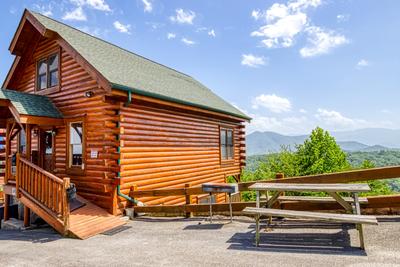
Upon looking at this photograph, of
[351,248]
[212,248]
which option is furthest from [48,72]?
[351,248]

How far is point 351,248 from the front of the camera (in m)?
5.02

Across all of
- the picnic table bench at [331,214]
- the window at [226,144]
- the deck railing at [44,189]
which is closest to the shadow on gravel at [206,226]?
the picnic table bench at [331,214]

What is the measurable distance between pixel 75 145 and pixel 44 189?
2221 millimetres

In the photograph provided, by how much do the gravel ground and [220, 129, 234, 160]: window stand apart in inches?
332

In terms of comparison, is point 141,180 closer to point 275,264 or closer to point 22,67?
point 275,264

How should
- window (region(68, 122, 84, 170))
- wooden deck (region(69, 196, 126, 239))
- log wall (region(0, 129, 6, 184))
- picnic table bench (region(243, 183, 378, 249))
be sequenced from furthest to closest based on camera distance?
log wall (region(0, 129, 6, 184))
window (region(68, 122, 84, 170))
wooden deck (region(69, 196, 126, 239))
picnic table bench (region(243, 183, 378, 249))

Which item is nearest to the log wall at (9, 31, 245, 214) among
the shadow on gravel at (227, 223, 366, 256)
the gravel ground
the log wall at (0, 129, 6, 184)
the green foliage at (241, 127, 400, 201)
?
the log wall at (0, 129, 6, 184)

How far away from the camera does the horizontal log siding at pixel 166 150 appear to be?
9586mm

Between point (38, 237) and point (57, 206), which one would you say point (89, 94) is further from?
point (38, 237)

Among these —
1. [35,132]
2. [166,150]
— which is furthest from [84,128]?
[166,150]

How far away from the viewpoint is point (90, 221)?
7816 mm

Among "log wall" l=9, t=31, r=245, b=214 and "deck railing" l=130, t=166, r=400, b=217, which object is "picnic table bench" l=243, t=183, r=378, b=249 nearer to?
"deck railing" l=130, t=166, r=400, b=217

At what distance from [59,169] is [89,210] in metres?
2.65

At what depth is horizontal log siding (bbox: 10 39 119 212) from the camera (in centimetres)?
903
